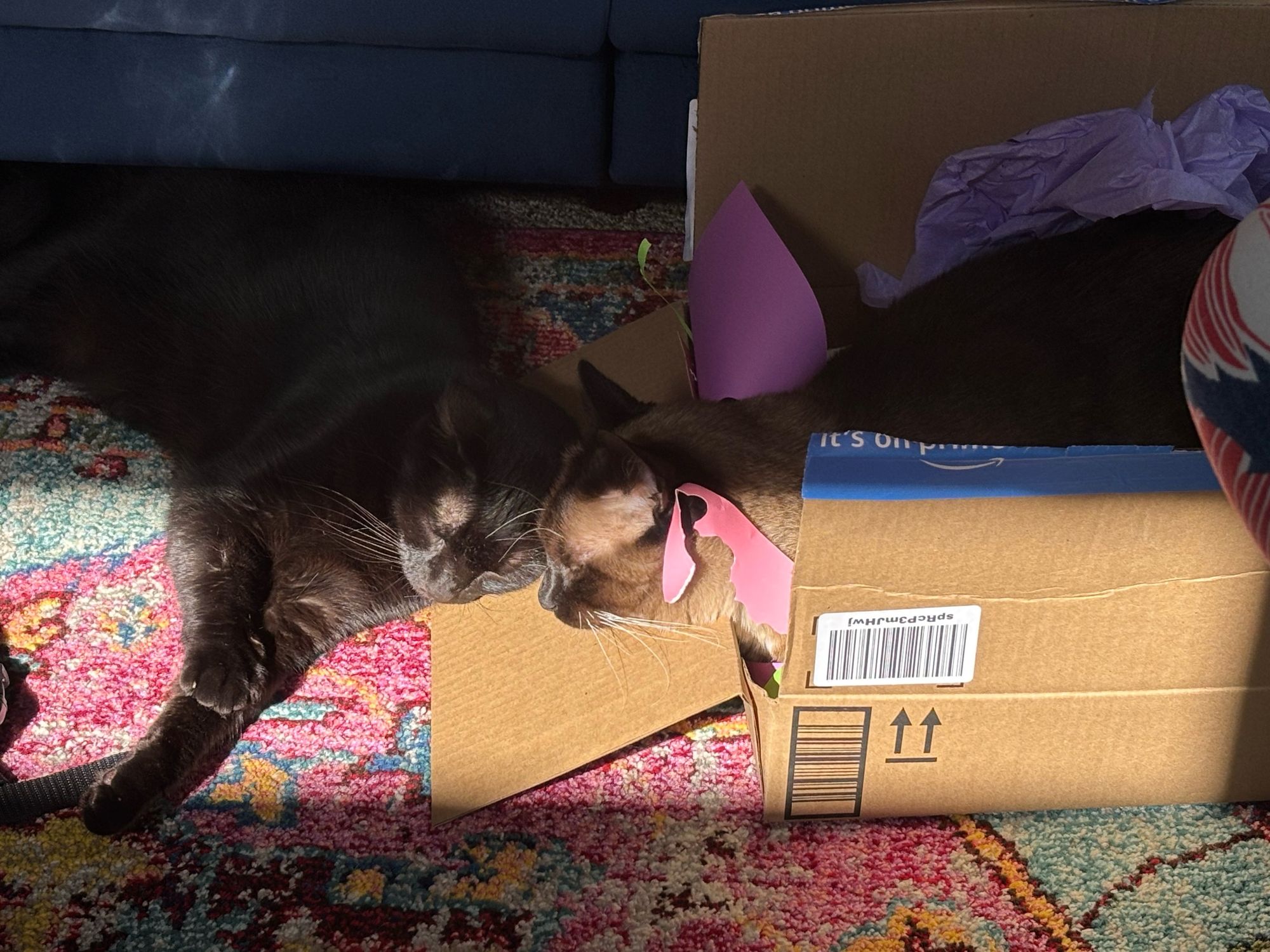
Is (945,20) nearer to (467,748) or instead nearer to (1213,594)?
(1213,594)

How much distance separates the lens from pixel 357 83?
1.51m

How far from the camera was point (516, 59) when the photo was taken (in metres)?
1.51

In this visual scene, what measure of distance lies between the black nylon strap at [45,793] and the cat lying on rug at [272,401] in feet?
0.09

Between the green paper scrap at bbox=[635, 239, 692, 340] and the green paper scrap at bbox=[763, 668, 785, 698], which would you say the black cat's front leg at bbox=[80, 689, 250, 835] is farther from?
the green paper scrap at bbox=[635, 239, 692, 340]

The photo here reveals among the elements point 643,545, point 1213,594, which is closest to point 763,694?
point 643,545

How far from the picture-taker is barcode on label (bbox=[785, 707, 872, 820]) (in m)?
1.00


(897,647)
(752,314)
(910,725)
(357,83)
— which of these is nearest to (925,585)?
(897,647)

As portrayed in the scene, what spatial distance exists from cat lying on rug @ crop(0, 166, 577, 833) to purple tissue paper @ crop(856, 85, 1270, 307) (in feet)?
1.73

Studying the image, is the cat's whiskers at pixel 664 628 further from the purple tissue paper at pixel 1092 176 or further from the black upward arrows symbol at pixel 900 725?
the purple tissue paper at pixel 1092 176

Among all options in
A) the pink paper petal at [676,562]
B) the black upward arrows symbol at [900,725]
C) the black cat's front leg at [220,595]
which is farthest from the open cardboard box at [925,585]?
the black cat's front leg at [220,595]

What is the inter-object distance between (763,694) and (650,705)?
177 millimetres

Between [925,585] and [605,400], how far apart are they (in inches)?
14.7

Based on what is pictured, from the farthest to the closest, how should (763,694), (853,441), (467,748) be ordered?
(467,748), (763,694), (853,441)

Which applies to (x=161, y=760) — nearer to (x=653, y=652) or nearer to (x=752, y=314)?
(x=653, y=652)
